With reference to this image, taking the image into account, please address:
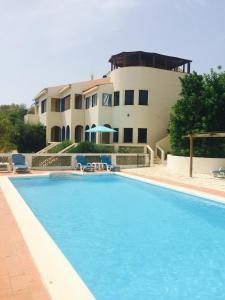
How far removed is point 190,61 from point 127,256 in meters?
29.3

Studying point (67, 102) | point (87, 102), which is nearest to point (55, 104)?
point (67, 102)

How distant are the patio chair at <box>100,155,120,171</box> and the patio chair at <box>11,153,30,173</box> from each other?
5.40m

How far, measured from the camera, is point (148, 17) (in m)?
17.0

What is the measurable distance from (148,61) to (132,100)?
539 centimetres

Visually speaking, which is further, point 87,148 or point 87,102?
point 87,102

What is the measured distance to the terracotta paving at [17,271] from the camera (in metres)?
4.80

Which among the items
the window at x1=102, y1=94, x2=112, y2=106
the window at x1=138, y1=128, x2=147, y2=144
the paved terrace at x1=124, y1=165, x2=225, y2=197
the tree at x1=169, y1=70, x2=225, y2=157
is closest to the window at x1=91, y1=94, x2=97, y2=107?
the window at x1=102, y1=94, x2=112, y2=106

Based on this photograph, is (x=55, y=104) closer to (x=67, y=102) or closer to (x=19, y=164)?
(x=67, y=102)

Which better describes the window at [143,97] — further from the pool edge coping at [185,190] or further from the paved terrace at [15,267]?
the paved terrace at [15,267]

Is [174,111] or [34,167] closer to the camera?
[34,167]

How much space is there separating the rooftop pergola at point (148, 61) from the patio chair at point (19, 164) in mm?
15412

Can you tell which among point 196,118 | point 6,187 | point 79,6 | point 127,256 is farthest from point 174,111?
point 127,256

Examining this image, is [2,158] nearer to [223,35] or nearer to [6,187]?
[6,187]

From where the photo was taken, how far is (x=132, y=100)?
30125mm
